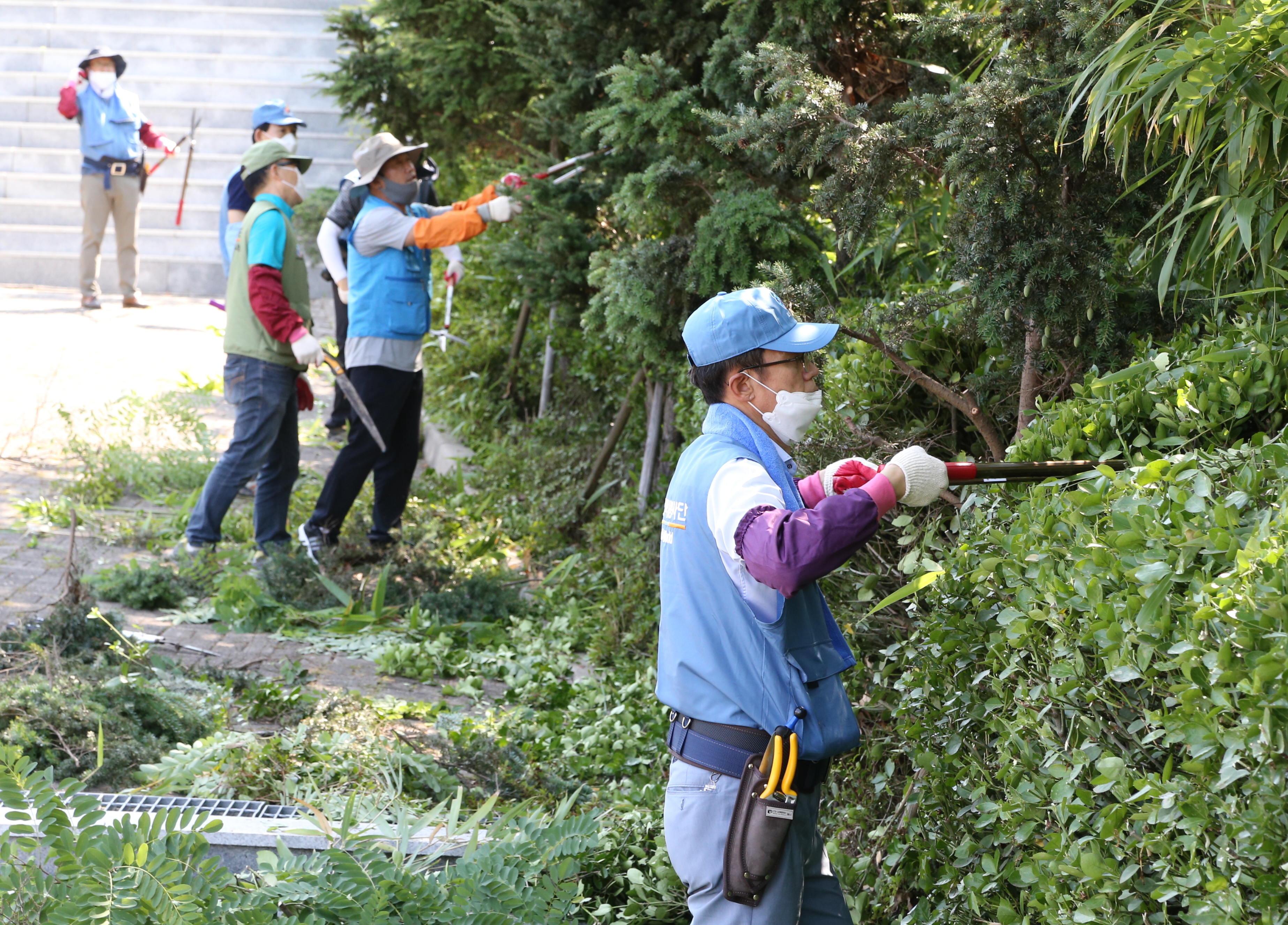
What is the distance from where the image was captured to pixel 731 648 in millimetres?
2326

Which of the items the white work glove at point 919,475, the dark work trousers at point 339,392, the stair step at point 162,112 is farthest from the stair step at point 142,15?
the white work glove at point 919,475

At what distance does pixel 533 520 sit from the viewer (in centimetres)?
715

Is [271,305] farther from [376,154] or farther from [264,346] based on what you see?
[376,154]

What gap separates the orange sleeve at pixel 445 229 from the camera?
6227 mm

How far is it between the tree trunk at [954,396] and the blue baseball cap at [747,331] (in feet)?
2.61

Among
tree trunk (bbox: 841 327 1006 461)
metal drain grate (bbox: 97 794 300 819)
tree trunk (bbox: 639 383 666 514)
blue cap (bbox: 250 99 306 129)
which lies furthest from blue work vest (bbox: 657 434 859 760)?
blue cap (bbox: 250 99 306 129)

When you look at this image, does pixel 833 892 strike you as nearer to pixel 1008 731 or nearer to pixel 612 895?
pixel 1008 731

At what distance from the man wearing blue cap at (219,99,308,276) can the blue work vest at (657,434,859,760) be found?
5.34 metres

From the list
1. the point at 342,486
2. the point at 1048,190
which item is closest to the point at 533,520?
the point at 342,486

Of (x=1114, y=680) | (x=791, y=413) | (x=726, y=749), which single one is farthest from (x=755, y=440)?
(x=1114, y=680)

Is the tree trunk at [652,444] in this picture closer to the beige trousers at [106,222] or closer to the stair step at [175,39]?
the beige trousers at [106,222]

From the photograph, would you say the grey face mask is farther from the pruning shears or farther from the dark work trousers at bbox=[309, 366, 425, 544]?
the pruning shears

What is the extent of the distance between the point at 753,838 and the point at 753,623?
0.41 metres

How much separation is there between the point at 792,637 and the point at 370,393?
14.7 ft
